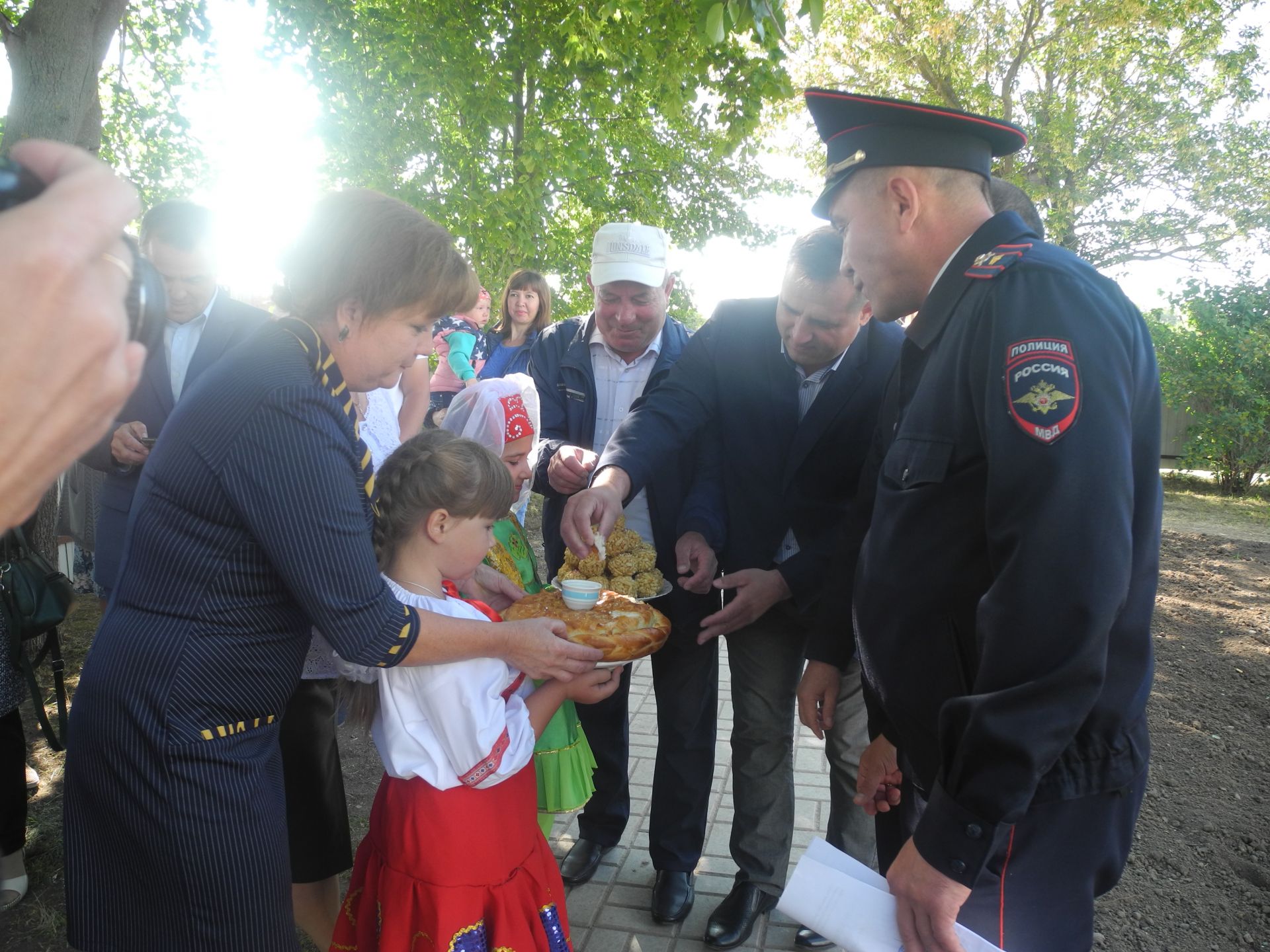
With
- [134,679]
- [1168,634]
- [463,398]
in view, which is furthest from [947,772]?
[1168,634]

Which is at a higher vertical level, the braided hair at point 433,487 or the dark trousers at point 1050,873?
the braided hair at point 433,487

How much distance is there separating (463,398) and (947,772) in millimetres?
2442

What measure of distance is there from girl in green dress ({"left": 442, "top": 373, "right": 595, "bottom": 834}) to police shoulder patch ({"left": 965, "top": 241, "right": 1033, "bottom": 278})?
5.40 feet

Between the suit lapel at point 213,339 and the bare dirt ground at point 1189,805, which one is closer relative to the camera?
the bare dirt ground at point 1189,805

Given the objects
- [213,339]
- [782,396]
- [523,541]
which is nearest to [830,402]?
[782,396]

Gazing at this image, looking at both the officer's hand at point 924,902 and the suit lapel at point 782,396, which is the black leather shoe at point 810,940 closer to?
the officer's hand at point 924,902

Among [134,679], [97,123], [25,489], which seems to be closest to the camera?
[25,489]

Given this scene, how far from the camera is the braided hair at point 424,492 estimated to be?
A: 2322 millimetres

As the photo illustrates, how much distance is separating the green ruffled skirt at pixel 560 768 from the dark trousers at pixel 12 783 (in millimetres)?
2032

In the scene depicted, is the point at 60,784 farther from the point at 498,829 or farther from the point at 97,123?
the point at 97,123

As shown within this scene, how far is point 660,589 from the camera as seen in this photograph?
339 cm

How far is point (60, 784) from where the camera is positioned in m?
4.28

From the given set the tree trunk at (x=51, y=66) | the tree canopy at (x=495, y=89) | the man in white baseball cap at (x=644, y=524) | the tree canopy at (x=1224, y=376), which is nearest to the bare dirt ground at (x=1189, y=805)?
the man in white baseball cap at (x=644, y=524)

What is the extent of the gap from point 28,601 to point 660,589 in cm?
246
